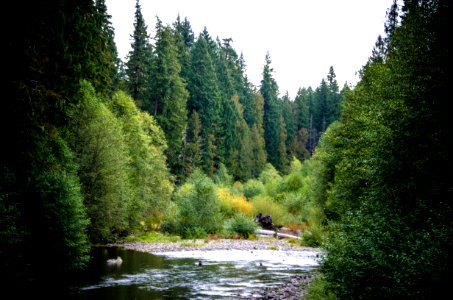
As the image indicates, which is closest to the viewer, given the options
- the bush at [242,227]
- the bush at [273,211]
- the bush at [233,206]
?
the bush at [242,227]

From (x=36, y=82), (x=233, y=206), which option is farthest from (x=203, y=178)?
(x=36, y=82)

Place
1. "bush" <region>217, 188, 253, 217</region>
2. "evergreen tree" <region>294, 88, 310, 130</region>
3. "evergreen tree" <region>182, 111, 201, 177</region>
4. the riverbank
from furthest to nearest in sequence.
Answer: "evergreen tree" <region>294, 88, 310, 130</region>
"evergreen tree" <region>182, 111, 201, 177</region>
"bush" <region>217, 188, 253, 217</region>
the riverbank

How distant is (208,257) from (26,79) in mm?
19340

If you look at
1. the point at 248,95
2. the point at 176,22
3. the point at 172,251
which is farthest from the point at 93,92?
the point at 248,95

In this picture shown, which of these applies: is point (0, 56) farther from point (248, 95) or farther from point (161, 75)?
point (248, 95)

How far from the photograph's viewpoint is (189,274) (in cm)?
2066

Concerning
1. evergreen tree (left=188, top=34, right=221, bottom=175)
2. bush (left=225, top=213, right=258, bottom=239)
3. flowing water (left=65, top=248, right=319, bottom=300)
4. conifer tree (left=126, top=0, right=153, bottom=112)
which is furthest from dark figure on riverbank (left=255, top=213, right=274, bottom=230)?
evergreen tree (left=188, top=34, right=221, bottom=175)

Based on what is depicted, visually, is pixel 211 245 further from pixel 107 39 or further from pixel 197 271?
pixel 107 39

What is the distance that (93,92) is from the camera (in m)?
30.5

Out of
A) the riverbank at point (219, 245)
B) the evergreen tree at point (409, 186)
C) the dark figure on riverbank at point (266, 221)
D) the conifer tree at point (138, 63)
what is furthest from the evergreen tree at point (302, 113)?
the evergreen tree at point (409, 186)

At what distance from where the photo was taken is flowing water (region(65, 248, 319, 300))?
1633 centimetres

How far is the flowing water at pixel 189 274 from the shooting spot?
1633 cm

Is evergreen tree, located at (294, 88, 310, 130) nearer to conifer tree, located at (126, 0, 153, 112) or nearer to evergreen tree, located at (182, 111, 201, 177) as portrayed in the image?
evergreen tree, located at (182, 111, 201, 177)

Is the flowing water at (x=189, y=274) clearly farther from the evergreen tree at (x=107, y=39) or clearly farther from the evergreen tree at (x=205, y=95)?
the evergreen tree at (x=205, y=95)
